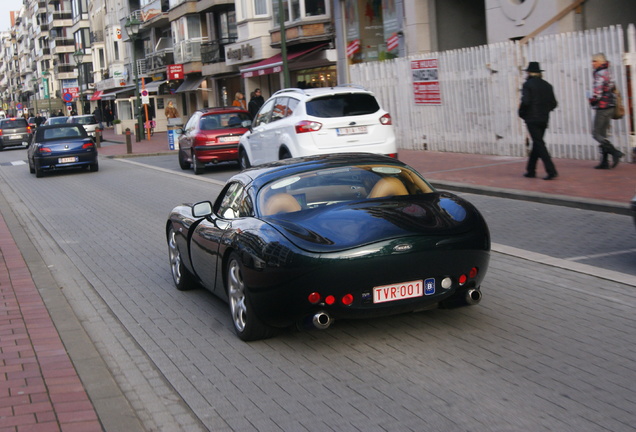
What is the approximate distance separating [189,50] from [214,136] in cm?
3220

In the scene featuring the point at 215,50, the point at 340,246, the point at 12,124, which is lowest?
the point at 340,246

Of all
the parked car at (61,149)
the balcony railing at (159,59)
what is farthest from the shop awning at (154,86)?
the parked car at (61,149)

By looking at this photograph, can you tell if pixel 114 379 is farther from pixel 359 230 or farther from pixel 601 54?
pixel 601 54

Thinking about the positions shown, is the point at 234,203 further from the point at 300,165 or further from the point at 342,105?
the point at 342,105

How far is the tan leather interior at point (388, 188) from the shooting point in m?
6.50

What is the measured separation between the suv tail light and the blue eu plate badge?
10.1 metres

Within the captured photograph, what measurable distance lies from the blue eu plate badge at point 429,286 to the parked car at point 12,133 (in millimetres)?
43985

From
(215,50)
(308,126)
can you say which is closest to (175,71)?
(215,50)

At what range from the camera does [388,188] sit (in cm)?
655

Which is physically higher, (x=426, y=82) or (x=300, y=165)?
(x=426, y=82)

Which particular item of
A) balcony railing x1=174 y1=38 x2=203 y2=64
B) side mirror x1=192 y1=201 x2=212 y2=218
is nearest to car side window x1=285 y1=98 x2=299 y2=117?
side mirror x1=192 y1=201 x2=212 y2=218

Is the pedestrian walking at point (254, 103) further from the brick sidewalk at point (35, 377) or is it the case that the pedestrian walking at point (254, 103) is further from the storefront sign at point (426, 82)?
the brick sidewalk at point (35, 377)

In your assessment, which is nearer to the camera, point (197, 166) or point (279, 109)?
point (279, 109)

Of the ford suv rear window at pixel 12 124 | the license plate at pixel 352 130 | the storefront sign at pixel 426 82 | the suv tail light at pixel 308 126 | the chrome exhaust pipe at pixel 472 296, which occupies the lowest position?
the chrome exhaust pipe at pixel 472 296
